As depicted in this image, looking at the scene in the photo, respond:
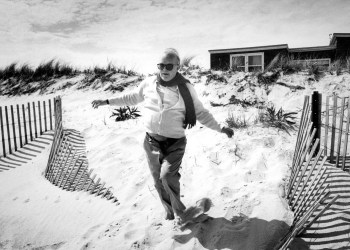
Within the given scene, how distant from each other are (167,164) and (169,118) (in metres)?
0.45

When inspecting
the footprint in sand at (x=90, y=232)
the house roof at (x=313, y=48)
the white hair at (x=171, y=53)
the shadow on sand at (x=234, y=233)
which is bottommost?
the footprint in sand at (x=90, y=232)

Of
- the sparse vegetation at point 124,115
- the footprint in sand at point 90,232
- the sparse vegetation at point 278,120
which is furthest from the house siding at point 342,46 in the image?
the footprint in sand at point 90,232

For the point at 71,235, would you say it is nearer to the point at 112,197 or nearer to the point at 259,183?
the point at 112,197

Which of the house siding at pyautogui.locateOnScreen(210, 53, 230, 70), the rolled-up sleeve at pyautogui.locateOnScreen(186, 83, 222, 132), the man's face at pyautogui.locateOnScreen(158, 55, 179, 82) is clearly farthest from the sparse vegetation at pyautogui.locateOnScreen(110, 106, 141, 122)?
the house siding at pyautogui.locateOnScreen(210, 53, 230, 70)

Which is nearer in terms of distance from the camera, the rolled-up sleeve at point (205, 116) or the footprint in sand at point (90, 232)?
the rolled-up sleeve at point (205, 116)

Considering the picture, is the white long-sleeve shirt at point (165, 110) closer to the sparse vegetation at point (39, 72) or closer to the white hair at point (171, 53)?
the white hair at point (171, 53)

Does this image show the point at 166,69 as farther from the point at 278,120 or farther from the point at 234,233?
the point at 278,120

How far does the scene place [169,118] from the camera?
2.60 metres

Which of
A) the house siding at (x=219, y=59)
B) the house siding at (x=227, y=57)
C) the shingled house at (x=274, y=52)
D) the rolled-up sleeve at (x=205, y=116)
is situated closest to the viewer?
the rolled-up sleeve at (x=205, y=116)

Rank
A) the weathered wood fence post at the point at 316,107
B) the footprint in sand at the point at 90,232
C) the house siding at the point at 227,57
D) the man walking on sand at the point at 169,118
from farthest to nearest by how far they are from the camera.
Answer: the house siding at the point at 227,57, the weathered wood fence post at the point at 316,107, the footprint in sand at the point at 90,232, the man walking on sand at the point at 169,118

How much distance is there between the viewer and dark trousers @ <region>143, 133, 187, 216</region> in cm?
261

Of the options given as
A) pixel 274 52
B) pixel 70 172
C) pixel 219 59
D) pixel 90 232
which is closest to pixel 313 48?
pixel 274 52

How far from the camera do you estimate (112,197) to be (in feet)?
12.3

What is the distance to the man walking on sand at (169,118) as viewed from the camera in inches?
102
